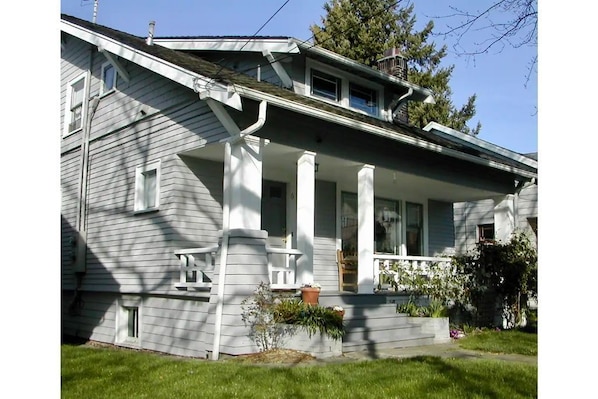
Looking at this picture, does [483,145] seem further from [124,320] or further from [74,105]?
[124,320]

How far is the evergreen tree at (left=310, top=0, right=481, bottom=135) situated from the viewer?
2847cm

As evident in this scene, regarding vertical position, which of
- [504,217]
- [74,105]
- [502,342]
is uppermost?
[74,105]

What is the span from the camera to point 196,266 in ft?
28.7

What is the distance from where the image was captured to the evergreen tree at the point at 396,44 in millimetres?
28469

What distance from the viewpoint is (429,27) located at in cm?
3088

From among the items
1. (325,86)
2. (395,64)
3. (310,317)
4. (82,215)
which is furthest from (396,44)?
(310,317)

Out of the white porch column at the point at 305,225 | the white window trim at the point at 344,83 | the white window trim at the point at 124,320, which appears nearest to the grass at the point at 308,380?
the white porch column at the point at 305,225

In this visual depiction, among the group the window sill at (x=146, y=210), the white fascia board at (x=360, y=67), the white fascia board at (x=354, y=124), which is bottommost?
the window sill at (x=146, y=210)

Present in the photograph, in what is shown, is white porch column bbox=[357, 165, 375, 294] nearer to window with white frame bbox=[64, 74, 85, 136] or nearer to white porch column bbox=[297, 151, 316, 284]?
white porch column bbox=[297, 151, 316, 284]

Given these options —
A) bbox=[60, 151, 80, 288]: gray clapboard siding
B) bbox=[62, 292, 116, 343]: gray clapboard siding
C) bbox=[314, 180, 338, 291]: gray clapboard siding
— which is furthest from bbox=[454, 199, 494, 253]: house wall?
bbox=[60, 151, 80, 288]: gray clapboard siding

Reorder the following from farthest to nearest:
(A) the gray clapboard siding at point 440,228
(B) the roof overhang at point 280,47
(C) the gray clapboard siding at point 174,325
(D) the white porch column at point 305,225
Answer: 1. (A) the gray clapboard siding at point 440,228
2. (B) the roof overhang at point 280,47
3. (D) the white porch column at point 305,225
4. (C) the gray clapboard siding at point 174,325

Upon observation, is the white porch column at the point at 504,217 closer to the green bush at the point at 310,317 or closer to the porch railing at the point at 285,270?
the porch railing at the point at 285,270

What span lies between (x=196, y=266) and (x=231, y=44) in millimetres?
5329

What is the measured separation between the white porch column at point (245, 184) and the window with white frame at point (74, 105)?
6.03m
